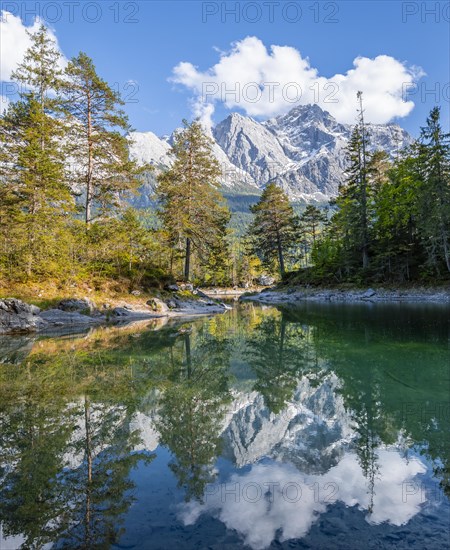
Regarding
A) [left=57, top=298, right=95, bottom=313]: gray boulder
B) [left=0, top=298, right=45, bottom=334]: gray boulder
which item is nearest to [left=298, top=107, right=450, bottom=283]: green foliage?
[left=57, top=298, right=95, bottom=313]: gray boulder

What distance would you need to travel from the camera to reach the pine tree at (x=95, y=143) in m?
25.2

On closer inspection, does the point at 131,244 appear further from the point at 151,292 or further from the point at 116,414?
the point at 116,414

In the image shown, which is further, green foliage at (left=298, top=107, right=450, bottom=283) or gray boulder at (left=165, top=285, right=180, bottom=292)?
green foliage at (left=298, top=107, right=450, bottom=283)

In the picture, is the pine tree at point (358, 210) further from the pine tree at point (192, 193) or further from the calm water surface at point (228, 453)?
the calm water surface at point (228, 453)

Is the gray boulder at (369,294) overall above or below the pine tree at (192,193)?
below

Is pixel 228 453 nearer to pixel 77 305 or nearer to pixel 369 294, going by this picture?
pixel 77 305

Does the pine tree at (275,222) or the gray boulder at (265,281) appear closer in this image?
the pine tree at (275,222)

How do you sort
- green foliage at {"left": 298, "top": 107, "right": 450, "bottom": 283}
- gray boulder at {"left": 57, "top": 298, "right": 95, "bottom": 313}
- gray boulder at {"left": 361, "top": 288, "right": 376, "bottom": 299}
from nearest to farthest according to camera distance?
gray boulder at {"left": 57, "top": 298, "right": 95, "bottom": 313}
green foliage at {"left": 298, "top": 107, "right": 450, "bottom": 283}
gray boulder at {"left": 361, "top": 288, "right": 376, "bottom": 299}

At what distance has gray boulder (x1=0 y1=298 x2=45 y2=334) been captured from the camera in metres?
16.7

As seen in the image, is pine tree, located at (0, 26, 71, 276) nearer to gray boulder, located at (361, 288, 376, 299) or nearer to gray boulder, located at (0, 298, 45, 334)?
gray boulder, located at (0, 298, 45, 334)

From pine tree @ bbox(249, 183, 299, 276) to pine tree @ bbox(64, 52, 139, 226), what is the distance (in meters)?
23.9

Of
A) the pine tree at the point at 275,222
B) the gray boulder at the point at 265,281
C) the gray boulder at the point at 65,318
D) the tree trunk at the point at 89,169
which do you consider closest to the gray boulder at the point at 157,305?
the gray boulder at the point at 65,318

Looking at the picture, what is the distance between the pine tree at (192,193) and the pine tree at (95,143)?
445 centimetres

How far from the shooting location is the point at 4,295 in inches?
736
